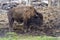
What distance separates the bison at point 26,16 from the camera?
36.3ft

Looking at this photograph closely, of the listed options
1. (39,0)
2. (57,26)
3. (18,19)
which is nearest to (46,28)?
(57,26)

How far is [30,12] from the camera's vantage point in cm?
1112

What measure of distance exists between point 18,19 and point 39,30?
1116 mm

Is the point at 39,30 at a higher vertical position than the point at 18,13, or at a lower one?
lower

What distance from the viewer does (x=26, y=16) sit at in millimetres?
11078

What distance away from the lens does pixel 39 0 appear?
25.1m

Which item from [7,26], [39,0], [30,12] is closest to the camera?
[30,12]

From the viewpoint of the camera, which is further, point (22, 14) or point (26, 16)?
point (22, 14)

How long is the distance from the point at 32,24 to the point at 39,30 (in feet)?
1.71

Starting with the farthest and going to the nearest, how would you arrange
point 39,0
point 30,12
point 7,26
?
point 39,0
point 7,26
point 30,12

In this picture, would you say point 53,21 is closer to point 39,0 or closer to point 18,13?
point 18,13

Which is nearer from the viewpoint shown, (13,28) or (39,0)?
(13,28)

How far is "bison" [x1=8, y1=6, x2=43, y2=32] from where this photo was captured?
Answer: 11.1 meters

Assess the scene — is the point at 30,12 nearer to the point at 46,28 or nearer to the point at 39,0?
the point at 46,28
